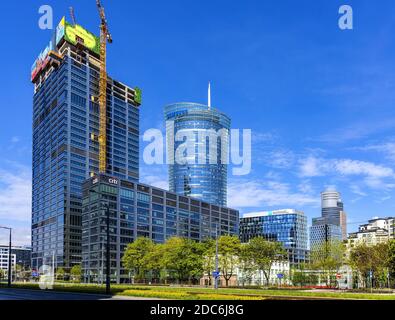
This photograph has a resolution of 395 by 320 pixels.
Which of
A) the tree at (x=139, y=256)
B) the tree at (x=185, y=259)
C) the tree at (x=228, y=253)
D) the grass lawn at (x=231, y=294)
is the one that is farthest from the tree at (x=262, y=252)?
the grass lawn at (x=231, y=294)

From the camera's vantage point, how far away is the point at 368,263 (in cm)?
9650

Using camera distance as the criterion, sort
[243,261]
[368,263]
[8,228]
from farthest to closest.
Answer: [243,261]
[368,263]
[8,228]

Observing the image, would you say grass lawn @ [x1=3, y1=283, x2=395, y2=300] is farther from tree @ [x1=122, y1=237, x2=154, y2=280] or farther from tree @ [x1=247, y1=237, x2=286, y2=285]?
tree @ [x1=122, y1=237, x2=154, y2=280]

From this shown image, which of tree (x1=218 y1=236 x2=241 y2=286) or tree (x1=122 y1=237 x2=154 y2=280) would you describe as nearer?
tree (x1=218 y1=236 x2=241 y2=286)

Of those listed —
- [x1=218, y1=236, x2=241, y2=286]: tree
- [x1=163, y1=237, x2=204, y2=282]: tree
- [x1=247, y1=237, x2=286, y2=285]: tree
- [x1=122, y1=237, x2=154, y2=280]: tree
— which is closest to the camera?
[x1=247, y1=237, x2=286, y2=285]: tree

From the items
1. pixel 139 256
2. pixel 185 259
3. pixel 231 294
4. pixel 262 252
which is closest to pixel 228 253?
pixel 262 252

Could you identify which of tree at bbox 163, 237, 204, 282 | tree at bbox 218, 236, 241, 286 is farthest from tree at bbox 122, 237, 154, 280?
tree at bbox 218, 236, 241, 286

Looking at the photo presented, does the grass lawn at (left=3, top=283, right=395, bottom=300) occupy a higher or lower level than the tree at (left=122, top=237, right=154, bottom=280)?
higher

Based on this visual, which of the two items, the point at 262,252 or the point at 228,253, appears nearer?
the point at 262,252

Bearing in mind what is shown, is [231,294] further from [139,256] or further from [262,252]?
[139,256]
